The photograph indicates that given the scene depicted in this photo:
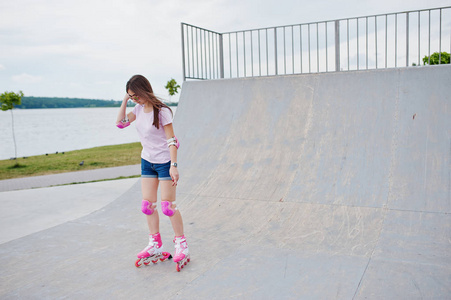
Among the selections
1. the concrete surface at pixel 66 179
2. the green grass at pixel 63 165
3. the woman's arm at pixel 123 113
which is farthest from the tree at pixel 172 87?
the woman's arm at pixel 123 113

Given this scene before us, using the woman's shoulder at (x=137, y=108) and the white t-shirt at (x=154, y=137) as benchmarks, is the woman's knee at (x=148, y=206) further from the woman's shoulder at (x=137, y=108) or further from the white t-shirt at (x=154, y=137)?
the woman's shoulder at (x=137, y=108)

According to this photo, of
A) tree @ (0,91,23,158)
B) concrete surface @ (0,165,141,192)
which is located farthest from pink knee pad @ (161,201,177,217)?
tree @ (0,91,23,158)

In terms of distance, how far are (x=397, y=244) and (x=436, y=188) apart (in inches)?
55.5

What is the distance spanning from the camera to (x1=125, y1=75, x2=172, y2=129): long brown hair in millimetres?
3658

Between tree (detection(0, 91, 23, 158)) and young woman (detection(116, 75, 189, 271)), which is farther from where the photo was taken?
tree (detection(0, 91, 23, 158))

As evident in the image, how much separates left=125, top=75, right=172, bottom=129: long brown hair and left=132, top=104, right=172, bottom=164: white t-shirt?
0.04 metres

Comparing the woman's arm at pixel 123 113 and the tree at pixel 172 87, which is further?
the tree at pixel 172 87

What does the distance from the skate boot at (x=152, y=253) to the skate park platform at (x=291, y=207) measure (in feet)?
0.38

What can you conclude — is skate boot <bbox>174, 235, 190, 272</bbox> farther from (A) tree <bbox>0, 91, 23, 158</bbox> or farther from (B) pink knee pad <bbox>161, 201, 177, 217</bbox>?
(A) tree <bbox>0, 91, 23, 158</bbox>

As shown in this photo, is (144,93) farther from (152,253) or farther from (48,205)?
(48,205)

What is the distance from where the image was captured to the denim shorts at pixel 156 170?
3.68 meters

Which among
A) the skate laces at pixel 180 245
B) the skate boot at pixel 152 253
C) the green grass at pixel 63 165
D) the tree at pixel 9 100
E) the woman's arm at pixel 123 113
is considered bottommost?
the green grass at pixel 63 165

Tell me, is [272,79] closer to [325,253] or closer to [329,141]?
[329,141]

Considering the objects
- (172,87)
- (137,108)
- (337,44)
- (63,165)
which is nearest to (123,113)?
(137,108)
